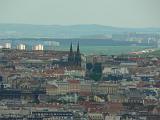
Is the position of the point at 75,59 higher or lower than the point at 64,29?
higher

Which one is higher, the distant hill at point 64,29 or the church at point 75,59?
the church at point 75,59

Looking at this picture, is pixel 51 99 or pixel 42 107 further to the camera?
pixel 51 99

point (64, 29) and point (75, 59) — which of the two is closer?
point (75, 59)

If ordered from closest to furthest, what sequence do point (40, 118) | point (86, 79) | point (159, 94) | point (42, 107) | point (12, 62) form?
1. point (40, 118)
2. point (42, 107)
3. point (159, 94)
4. point (86, 79)
5. point (12, 62)

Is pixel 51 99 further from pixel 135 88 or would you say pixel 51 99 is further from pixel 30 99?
pixel 135 88

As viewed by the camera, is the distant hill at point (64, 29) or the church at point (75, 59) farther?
the distant hill at point (64, 29)

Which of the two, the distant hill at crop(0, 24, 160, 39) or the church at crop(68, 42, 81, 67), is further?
the distant hill at crop(0, 24, 160, 39)

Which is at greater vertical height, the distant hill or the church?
the church

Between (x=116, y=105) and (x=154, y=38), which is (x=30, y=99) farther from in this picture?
(x=154, y=38)

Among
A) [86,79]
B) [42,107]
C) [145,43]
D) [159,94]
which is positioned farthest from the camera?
[145,43]

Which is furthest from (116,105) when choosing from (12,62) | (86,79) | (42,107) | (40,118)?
(12,62)
